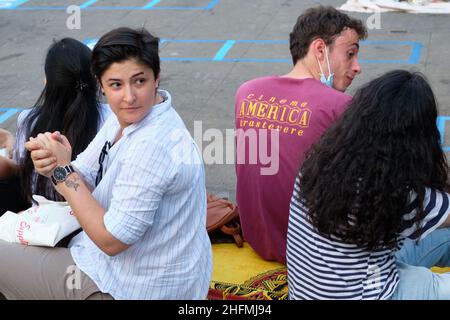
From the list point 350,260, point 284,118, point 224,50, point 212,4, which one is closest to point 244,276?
point 284,118

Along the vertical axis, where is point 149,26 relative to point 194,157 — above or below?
below

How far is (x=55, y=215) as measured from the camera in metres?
2.81

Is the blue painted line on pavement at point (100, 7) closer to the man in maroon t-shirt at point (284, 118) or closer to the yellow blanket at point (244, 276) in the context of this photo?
the man in maroon t-shirt at point (284, 118)

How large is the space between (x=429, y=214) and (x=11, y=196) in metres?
2.04

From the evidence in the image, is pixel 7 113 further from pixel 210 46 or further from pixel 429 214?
pixel 429 214

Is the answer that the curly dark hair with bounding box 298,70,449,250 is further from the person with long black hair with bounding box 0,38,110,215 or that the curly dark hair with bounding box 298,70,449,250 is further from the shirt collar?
the person with long black hair with bounding box 0,38,110,215

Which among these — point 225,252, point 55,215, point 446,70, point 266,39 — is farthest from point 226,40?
point 55,215

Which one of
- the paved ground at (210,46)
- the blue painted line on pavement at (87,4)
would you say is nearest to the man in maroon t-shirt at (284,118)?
Answer: the paved ground at (210,46)

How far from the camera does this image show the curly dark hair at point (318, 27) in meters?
3.58

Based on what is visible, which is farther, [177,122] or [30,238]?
[30,238]

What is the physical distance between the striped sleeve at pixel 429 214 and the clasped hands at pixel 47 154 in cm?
121

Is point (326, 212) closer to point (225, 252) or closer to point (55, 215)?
point (55, 215)

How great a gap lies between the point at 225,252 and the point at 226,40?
5.51 m

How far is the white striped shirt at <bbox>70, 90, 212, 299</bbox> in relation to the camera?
235cm
